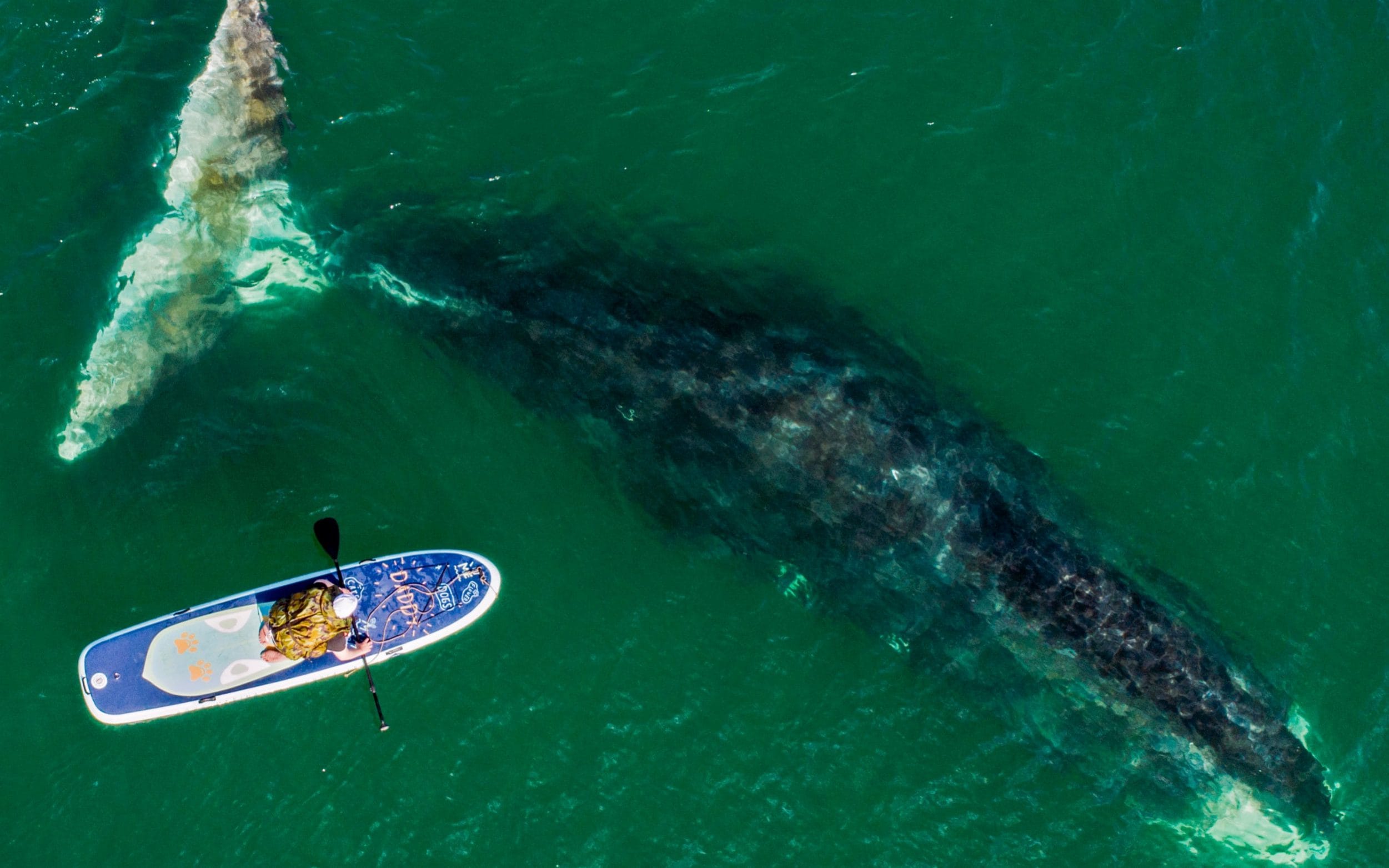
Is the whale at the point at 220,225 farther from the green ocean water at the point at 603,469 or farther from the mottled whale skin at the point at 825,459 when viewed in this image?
the mottled whale skin at the point at 825,459

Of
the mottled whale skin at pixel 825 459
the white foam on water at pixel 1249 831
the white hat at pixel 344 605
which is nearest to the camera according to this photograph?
the white hat at pixel 344 605

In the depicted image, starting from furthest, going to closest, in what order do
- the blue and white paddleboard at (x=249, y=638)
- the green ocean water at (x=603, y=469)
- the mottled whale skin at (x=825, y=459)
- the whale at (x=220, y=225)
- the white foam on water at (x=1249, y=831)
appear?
the whale at (x=220, y=225), the blue and white paddleboard at (x=249, y=638), the mottled whale skin at (x=825, y=459), the white foam on water at (x=1249, y=831), the green ocean water at (x=603, y=469)

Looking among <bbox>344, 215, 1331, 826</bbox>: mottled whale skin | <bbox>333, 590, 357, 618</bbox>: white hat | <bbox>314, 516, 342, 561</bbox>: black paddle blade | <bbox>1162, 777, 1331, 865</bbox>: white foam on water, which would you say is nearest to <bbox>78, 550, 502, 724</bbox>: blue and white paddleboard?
<bbox>314, 516, 342, 561</bbox>: black paddle blade

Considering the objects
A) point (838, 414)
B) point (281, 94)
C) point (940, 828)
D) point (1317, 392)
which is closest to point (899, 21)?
point (838, 414)

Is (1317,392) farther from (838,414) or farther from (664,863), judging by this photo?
(664,863)

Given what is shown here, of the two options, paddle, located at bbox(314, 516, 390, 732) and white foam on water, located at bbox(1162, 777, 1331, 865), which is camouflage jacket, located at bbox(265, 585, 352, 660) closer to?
paddle, located at bbox(314, 516, 390, 732)

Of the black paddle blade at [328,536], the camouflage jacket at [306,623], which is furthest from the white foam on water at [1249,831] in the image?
the black paddle blade at [328,536]
